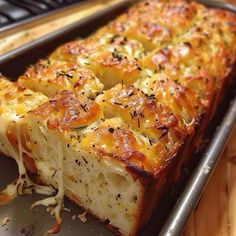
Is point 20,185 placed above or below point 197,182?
below

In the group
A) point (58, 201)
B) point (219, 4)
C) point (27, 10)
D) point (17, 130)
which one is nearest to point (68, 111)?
point (17, 130)

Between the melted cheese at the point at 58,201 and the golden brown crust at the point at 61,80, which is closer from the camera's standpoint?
the melted cheese at the point at 58,201

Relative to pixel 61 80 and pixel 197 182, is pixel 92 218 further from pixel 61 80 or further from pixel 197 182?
pixel 61 80

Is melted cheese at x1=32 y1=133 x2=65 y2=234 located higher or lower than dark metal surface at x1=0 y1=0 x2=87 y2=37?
lower

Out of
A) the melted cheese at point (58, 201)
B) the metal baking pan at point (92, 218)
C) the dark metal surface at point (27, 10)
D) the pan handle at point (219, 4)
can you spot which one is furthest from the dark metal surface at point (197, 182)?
the dark metal surface at point (27, 10)

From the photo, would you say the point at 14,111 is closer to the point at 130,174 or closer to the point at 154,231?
the point at 130,174

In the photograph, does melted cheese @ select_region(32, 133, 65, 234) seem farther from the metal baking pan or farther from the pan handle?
the pan handle

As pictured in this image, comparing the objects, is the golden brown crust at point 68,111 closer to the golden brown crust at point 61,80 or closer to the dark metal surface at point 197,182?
the golden brown crust at point 61,80

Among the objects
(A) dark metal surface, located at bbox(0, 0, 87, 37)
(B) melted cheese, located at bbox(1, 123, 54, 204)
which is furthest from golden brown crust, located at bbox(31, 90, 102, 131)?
(A) dark metal surface, located at bbox(0, 0, 87, 37)

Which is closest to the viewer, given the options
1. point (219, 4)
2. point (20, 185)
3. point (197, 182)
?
point (197, 182)

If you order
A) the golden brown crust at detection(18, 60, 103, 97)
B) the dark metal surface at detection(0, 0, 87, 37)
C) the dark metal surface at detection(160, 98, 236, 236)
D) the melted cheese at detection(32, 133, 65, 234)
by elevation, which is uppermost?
the golden brown crust at detection(18, 60, 103, 97)

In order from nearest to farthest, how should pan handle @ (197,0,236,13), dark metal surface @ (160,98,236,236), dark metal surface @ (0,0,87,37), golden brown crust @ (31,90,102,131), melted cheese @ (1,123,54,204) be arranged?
dark metal surface @ (160,98,236,236)
golden brown crust @ (31,90,102,131)
melted cheese @ (1,123,54,204)
dark metal surface @ (0,0,87,37)
pan handle @ (197,0,236,13)
